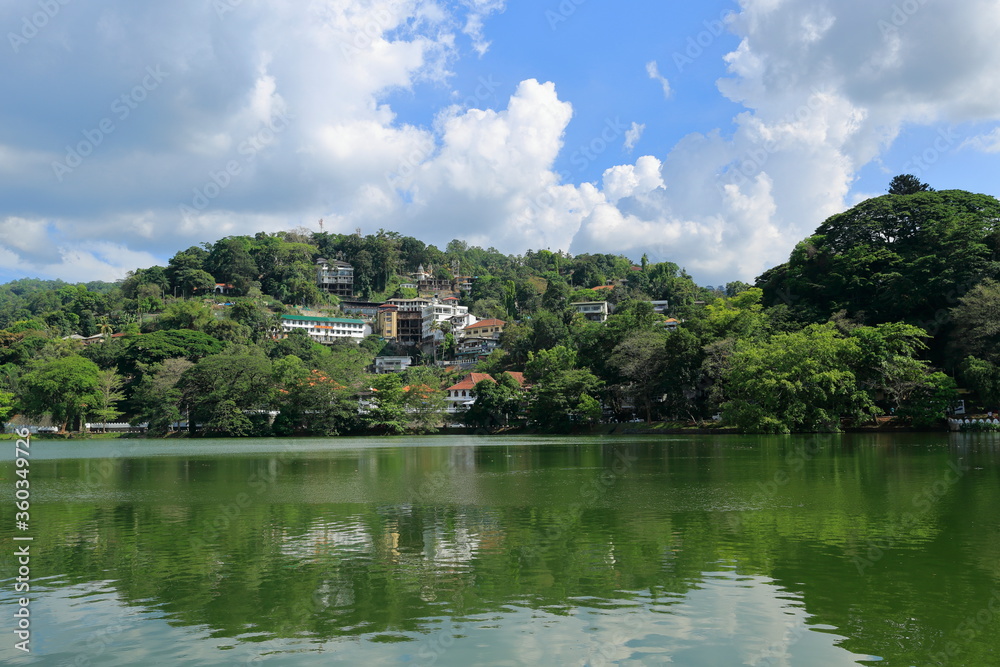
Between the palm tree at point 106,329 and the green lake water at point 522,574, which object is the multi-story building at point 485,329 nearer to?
the palm tree at point 106,329

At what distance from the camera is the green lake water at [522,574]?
7.68m

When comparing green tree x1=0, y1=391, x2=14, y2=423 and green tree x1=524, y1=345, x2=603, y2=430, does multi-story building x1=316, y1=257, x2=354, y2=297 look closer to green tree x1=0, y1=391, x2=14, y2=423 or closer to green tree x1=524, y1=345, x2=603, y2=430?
green tree x1=0, y1=391, x2=14, y2=423

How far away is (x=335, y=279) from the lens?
15525 cm

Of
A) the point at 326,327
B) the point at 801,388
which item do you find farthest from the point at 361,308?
the point at 801,388

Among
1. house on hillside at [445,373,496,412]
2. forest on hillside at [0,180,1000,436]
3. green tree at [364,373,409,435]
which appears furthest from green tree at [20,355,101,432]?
house on hillside at [445,373,496,412]

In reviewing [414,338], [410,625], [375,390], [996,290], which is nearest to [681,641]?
[410,625]

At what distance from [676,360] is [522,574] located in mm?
54030

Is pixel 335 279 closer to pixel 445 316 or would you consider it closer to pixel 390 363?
pixel 445 316

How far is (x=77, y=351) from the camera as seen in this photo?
88438 millimetres

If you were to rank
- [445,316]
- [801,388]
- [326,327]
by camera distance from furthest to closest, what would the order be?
[445,316]
[326,327]
[801,388]

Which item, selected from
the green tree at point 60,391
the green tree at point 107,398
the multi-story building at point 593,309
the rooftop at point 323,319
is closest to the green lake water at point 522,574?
the green tree at point 60,391

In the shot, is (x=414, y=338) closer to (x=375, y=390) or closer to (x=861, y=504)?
(x=375, y=390)

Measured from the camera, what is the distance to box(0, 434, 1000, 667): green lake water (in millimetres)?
7676

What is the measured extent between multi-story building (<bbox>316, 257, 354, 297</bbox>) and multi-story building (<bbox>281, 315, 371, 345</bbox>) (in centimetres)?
2017
